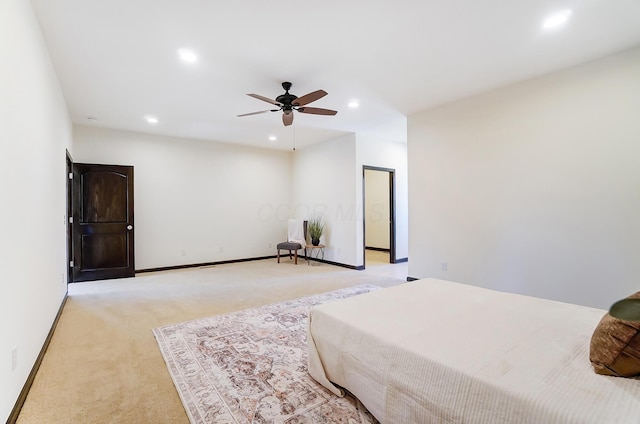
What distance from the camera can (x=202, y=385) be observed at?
2.04 meters

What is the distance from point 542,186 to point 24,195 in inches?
190

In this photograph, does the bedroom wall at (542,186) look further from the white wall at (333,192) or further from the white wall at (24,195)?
the white wall at (24,195)

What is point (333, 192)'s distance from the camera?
21.2 ft

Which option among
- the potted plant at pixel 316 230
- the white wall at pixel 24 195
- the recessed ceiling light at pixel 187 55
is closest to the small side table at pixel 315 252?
the potted plant at pixel 316 230

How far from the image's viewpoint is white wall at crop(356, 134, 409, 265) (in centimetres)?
602

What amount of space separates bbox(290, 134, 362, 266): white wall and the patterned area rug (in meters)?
3.01

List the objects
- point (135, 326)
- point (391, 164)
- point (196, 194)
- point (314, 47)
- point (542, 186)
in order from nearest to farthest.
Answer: point (314, 47) < point (135, 326) < point (542, 186) < point (196, 194) < point (391, 164)

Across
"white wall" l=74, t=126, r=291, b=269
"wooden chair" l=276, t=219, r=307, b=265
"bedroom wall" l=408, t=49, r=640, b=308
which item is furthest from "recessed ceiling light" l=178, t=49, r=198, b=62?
"wooden chair" l=276, t=219, r=307, b=265

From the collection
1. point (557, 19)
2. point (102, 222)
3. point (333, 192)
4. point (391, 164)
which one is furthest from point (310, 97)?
point (102, 222)

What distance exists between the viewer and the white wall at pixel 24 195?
170 cm

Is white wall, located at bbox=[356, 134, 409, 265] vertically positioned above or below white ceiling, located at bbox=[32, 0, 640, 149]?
below

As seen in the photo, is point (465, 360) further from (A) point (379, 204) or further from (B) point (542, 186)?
(A) point (379, 204)

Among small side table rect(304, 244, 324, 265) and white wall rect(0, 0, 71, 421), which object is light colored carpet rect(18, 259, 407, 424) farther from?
small side table rect(304, 244, 324, 265)

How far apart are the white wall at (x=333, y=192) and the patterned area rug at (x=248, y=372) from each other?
3.01 m
